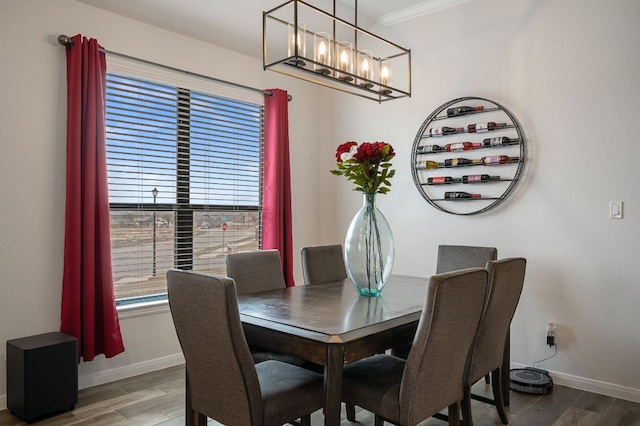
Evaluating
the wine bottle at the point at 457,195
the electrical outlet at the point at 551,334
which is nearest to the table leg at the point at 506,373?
the electrical outlet at the point at 551,334

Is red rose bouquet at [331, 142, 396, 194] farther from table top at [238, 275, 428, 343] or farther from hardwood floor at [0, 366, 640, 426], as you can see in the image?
hardwood floor at [0, 366, 640, 426]

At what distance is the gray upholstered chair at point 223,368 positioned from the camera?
68.7 inches

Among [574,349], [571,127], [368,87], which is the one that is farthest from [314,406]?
[571,127]

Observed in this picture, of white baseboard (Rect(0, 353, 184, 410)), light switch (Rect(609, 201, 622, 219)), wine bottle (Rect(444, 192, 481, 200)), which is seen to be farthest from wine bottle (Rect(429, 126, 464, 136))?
white baseboard (Rect(0, 353, 184, 410))

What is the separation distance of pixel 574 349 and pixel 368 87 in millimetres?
2288

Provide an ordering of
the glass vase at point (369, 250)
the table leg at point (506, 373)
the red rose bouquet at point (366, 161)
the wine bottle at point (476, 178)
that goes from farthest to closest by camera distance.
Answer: the wine bottle at point (476, 178) → the table leg at point (506, 373) → the glass vase at point (369, 250) → the red rose bouquet at point (366, 161)

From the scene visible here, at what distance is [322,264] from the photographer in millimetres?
3352

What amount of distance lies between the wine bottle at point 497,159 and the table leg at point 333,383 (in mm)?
2414

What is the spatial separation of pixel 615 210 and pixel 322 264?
6.43ft

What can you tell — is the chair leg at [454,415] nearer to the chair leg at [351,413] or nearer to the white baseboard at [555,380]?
the chair leg at [351,413]

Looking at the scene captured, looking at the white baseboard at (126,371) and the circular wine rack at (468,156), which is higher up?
the circular wine rack at (468,156)

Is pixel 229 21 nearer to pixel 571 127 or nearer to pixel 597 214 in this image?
pixel 571 127

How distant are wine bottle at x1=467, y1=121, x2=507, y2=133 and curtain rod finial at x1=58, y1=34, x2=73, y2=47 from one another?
2.88 metres

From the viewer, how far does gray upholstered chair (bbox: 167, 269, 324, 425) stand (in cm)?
175
